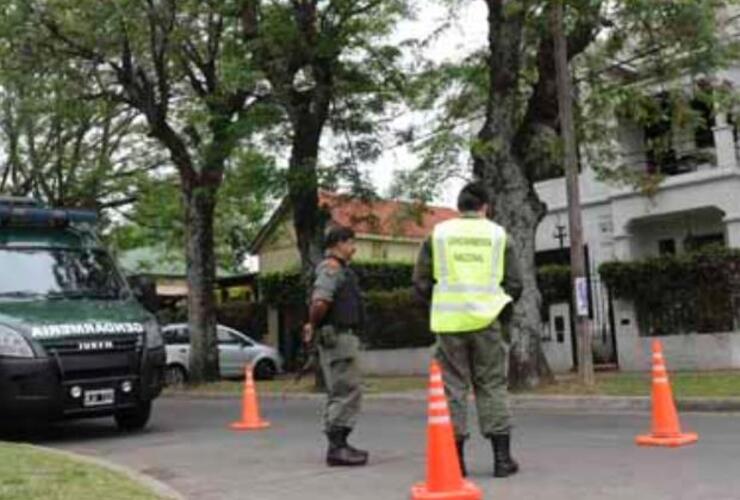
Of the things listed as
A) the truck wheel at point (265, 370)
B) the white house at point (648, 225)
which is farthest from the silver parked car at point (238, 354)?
the white house at point (648, 225)

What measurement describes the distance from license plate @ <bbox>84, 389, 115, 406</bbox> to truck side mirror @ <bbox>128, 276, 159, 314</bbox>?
1778 mm

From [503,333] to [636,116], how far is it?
9578mm

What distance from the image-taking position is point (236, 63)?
794 inches

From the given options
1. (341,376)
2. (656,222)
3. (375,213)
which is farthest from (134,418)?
(656,222)

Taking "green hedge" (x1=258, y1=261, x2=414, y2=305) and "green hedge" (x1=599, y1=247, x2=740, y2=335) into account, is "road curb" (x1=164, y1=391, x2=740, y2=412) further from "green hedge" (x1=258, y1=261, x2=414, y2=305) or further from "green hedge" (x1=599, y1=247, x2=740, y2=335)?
"green hedge" (x1=258, y1=261, x2=414, y2=305)

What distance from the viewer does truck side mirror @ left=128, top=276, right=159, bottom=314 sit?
558 inches

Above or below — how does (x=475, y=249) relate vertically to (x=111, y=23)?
below

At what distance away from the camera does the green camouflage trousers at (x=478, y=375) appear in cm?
822

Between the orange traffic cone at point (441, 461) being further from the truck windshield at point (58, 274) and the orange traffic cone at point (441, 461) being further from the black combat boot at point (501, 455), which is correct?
the truck windshield at point (58, 274)

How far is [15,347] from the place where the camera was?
38.8ft

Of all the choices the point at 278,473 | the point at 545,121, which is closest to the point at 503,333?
the point at 278,473

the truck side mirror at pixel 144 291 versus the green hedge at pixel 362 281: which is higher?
the green hedge at pixel 362 281

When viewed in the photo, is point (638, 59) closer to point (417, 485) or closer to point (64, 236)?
point (64, 236)

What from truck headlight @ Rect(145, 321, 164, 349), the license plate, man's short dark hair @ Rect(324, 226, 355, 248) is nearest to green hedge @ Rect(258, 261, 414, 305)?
truck headlight @ Rect(145, 321, 164, 349)
